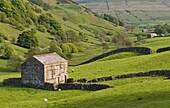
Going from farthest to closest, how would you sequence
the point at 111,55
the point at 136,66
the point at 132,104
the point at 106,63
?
the point at 111,55, the point at 106,63, the point at 136,66, the point at 132,104

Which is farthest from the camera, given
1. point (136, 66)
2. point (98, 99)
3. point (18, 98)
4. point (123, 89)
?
point (136, 66)

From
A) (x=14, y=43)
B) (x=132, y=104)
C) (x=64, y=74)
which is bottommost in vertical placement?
(x=132, y=104)

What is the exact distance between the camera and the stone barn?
220 ft

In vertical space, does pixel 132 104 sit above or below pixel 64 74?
below

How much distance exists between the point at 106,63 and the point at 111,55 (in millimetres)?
18545

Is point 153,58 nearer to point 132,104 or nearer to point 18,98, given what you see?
point 18,98

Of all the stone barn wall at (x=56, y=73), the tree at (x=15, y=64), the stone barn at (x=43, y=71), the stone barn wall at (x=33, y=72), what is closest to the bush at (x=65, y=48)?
the tree at (x=15, y=64)

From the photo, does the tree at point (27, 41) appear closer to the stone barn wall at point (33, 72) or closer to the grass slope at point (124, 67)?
the grass slope at point (124, 67)

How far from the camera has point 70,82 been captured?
68.6m

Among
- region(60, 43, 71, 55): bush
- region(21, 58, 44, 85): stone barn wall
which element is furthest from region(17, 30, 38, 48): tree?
region(21, 58, 44, 85): stone barn wall

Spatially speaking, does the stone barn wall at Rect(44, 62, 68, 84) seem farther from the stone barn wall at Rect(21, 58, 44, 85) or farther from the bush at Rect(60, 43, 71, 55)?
the bush at Rect(60, 43, 71, 55)

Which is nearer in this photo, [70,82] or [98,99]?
[98,99]

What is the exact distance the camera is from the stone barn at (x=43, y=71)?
66.9 m

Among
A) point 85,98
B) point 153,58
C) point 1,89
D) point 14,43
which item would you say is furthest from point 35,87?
point 14,43
